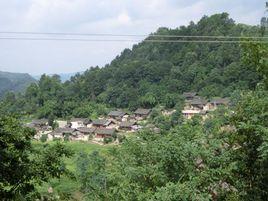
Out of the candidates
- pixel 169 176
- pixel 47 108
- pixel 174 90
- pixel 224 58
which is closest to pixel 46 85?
pixel 47 108

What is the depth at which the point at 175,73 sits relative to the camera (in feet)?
192

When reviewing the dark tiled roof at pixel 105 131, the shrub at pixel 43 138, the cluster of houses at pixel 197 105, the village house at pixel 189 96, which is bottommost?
the dark tiled roof at pixel 105 131

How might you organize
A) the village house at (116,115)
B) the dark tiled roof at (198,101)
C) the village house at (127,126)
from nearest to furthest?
1. the village house at (127,126)
2. the dark tiled roof at (198,101)
3. the village house at (116,115)

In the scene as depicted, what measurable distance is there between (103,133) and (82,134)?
3954mm

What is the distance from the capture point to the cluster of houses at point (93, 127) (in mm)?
46269

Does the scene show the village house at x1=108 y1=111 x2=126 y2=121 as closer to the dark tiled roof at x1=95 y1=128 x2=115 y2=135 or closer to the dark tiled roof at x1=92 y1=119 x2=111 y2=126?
the dark tiled roof at x1=92 y1=119 x2=111 y2=126

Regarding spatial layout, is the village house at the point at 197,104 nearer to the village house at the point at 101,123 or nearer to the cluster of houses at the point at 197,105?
the cluster of houses at the point at 197,105

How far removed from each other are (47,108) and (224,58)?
24988mm

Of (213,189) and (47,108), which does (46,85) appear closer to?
(47,108)

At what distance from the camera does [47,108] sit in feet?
185

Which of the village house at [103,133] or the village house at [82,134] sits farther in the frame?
the village house at [82,134]

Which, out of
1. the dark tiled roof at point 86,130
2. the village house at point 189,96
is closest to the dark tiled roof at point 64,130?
the dark tiled roof at point 86,130

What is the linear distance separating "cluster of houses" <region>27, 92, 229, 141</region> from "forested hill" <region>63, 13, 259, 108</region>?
2.18 meters

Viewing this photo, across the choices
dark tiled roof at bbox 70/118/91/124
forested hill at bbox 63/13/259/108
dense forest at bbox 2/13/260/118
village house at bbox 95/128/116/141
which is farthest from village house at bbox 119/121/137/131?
forested hill at bbox 63/13/259/108
